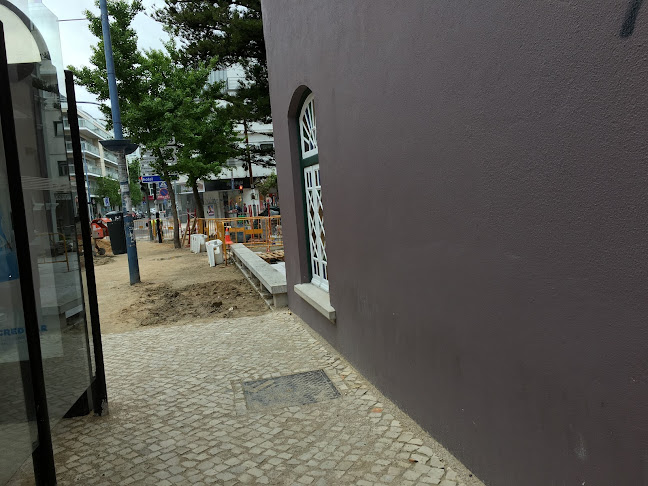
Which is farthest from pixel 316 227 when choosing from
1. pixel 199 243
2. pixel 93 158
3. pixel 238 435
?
pixel 93 158

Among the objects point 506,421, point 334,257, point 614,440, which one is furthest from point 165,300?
point 614,440

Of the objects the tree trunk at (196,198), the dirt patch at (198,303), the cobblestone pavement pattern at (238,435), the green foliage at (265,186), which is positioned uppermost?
the green foliage at (265,186)

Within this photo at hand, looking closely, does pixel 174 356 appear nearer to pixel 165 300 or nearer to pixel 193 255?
pixel 165 300

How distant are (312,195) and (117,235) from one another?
14399mm

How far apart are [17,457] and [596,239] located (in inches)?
124

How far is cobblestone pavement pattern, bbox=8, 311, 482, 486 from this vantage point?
3.29 metres

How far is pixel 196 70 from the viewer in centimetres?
2102

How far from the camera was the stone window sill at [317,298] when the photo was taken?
5.58m

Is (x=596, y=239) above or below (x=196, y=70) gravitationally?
below

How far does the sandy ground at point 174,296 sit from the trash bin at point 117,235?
3.44 meters

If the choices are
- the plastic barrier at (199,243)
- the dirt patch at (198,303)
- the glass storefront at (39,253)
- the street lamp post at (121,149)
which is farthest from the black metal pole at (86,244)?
the plastic barrier at (199,243)

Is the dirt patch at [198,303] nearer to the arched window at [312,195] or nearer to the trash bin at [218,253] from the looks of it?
the arched window at [312,195]

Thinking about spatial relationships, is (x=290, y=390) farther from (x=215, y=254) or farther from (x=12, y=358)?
(x=215, y=254)

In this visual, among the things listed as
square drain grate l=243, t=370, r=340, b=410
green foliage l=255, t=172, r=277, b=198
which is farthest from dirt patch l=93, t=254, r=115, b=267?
green foliage l=255, t=172, r=277, b=198
